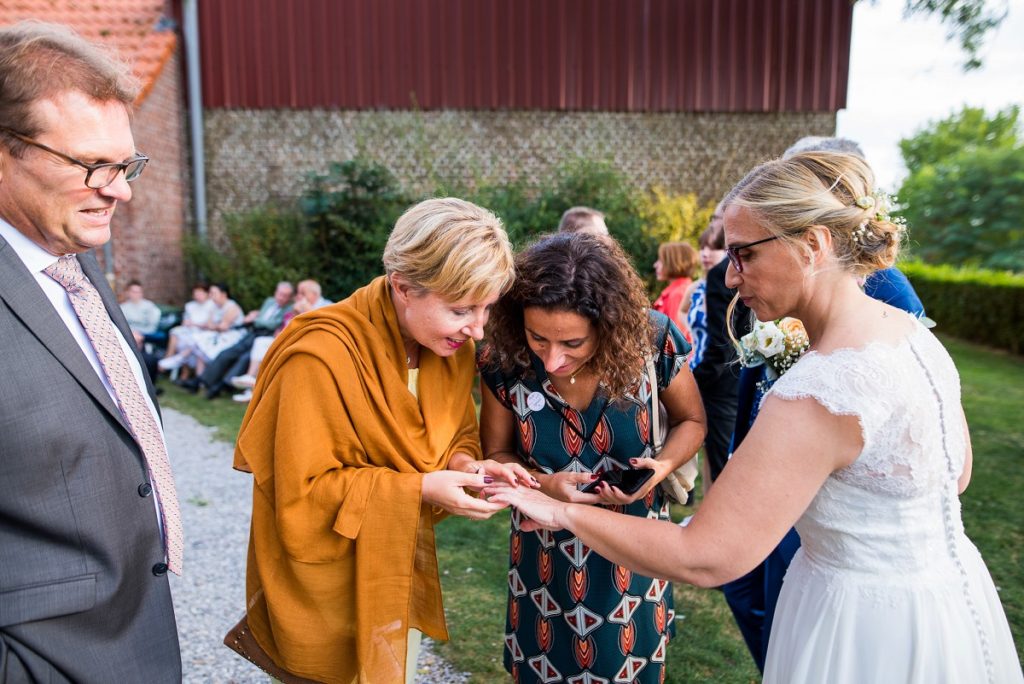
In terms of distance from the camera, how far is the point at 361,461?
6.83 feet

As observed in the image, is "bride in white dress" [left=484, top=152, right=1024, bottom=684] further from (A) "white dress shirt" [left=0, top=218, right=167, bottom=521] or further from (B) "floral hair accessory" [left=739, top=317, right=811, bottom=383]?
(A) "white dress shirt" [left=0, top=218, right=167, bottom=521]

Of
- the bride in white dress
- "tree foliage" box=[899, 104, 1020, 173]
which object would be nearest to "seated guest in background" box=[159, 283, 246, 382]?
the bride in white dress

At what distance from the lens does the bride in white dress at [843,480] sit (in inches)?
60.4

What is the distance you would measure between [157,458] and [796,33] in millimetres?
13764

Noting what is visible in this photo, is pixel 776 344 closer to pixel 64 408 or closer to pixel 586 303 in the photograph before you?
pixel 586 303

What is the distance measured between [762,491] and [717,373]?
10.9 feet

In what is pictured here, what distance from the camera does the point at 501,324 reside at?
2385mm

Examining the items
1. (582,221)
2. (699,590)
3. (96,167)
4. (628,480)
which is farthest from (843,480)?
(582,221)

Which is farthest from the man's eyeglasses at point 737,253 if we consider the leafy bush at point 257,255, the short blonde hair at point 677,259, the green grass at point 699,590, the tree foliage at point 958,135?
the tree foliage at point 958,135

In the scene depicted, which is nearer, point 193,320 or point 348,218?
point 193,320

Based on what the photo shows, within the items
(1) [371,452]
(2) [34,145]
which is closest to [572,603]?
(1) [371,452]

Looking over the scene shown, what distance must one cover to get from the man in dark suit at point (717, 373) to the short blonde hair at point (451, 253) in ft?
8.48

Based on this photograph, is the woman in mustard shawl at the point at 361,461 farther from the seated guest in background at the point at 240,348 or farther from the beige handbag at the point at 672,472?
the seated guest in background at the point at 240,348

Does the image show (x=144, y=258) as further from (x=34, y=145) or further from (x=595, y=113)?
(x=34, y=145)
